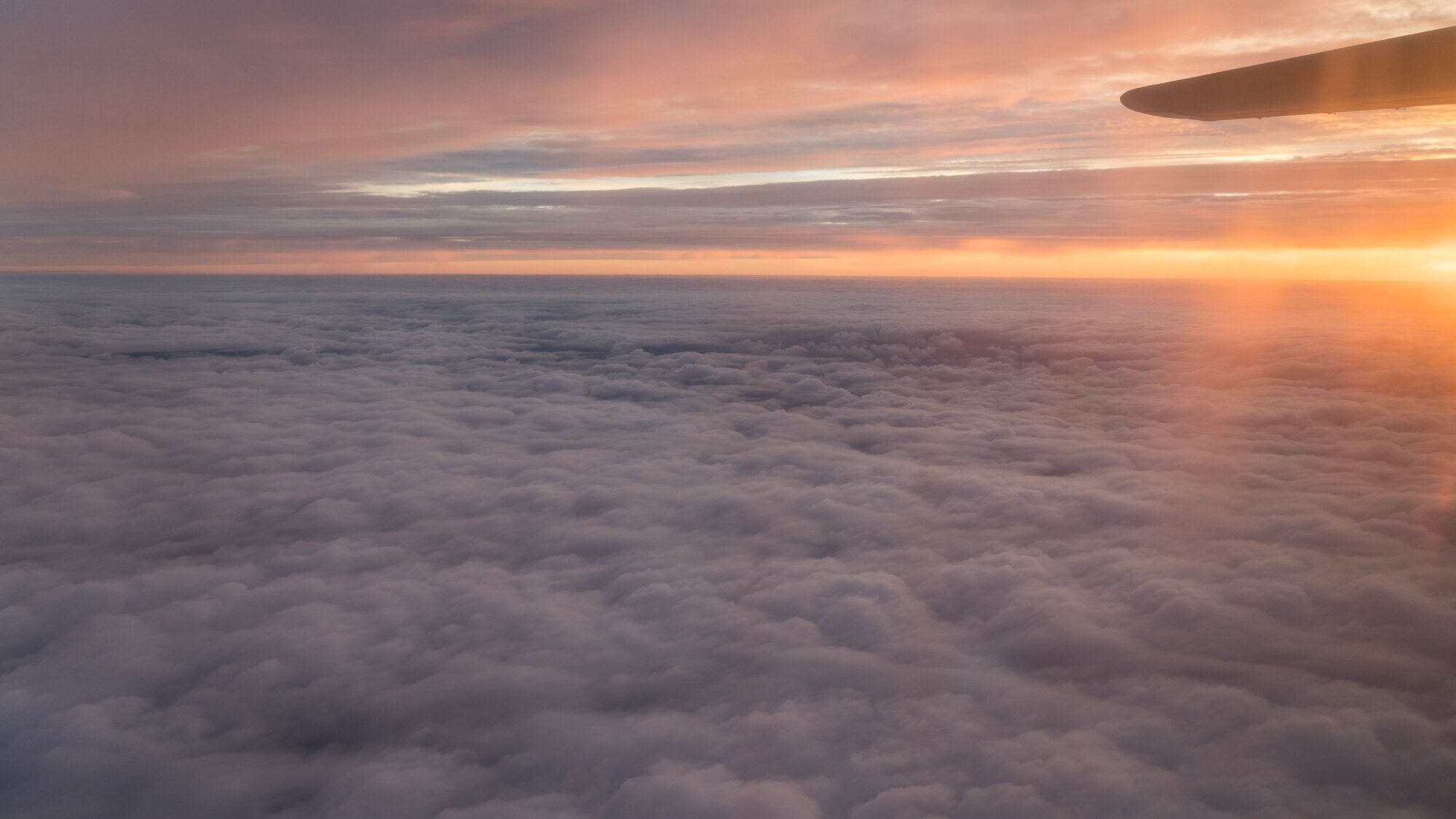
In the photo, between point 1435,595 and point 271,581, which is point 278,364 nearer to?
point 271,581

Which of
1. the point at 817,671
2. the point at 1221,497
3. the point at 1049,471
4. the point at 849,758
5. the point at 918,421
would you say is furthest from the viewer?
the point at 918,421

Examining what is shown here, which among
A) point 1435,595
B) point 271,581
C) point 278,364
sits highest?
point 278,364

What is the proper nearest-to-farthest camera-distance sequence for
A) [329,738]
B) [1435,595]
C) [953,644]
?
[329,738]
[953,644]
[1435,595]

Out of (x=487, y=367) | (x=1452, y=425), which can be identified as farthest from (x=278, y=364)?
(x=1452, y=425)

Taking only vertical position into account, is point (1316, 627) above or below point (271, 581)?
below

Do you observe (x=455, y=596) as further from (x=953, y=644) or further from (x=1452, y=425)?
(x=1452, y=425)

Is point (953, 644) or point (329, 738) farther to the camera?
point (953, 644)
